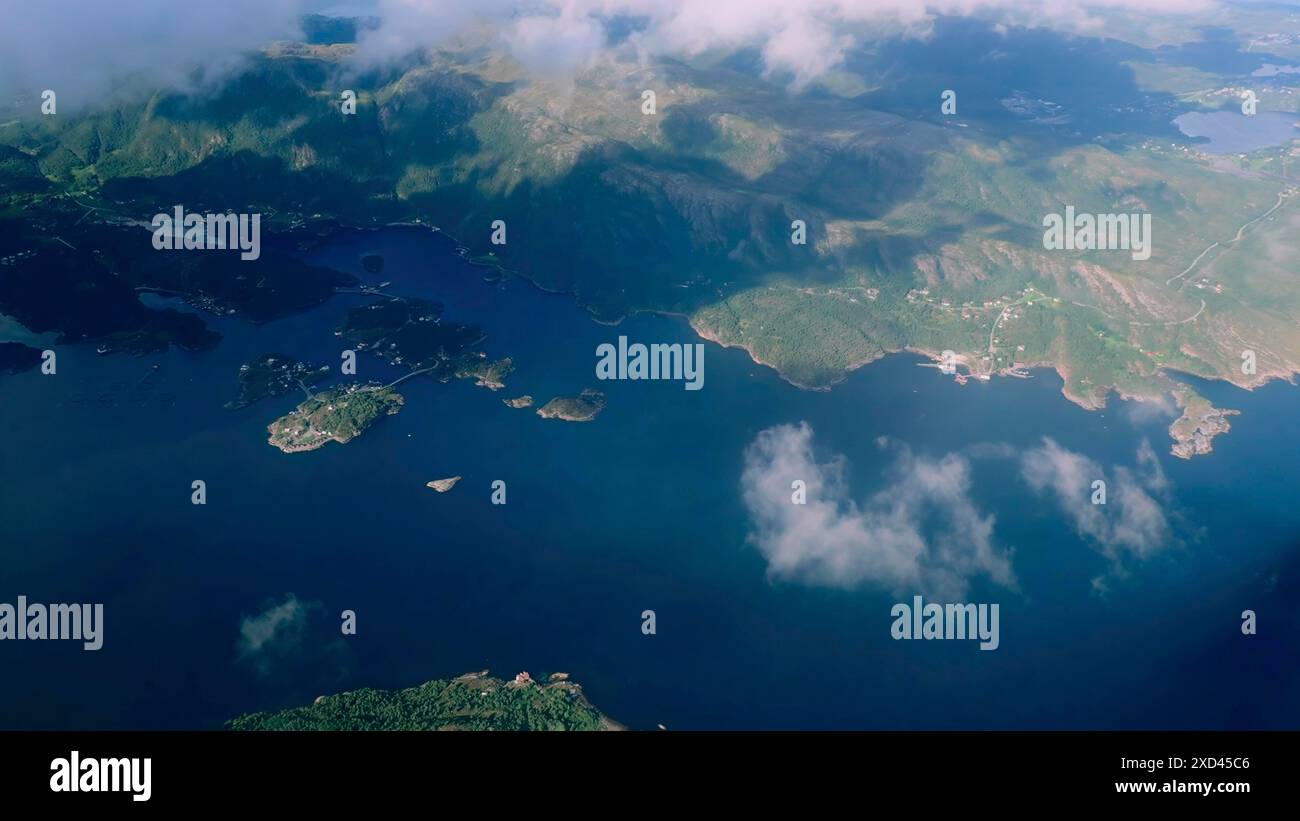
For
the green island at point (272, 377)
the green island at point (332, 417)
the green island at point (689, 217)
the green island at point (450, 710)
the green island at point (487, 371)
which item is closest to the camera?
the green island at point (450, 710)

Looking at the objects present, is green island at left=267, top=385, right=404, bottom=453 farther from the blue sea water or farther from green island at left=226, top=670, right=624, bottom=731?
green island at left=226, top=670, right=624, bottom=731

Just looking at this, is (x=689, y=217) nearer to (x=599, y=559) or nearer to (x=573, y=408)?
(x=573, y=408)

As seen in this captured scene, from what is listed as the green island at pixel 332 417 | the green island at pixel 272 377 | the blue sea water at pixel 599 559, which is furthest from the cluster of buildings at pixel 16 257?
the green island at pixel 332 417

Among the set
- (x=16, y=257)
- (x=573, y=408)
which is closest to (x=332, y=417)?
(x=573, y=408)

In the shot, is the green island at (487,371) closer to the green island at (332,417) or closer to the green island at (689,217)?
the green island at (689,217)

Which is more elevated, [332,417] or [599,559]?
[332,417]
